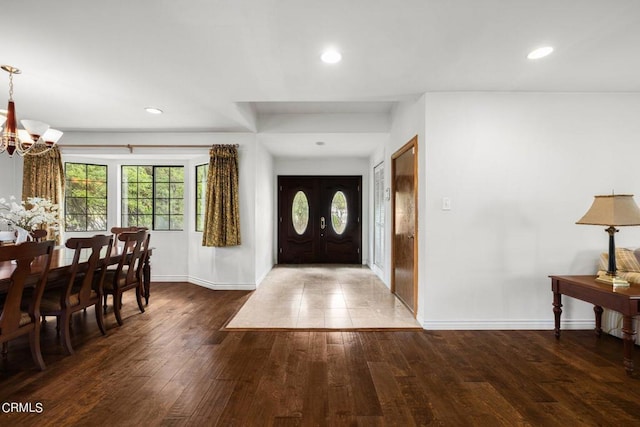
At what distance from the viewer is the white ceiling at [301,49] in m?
1.88

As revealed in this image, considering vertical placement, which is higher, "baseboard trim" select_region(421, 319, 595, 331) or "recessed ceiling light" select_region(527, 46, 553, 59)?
"recessed ceiling light" select_region(527, 46, 553, 59)

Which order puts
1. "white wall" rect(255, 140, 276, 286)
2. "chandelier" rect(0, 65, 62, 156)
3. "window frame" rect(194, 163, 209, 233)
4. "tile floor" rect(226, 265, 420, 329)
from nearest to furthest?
1. "chandelier" rect(0, 65, 62, 156)
2. "tile floor" rect(226, 265, 420, 329)
3. "white wall" rect(255, 140, 276, 286)
4. "window frame" rect(194, 163, 209, 233)

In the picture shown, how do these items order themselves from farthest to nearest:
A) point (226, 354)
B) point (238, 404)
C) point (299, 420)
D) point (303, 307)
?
point (303, 307) < point (226, 354) < point (238, 404) < point (299, 420)

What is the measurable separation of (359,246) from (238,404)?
5176 mm

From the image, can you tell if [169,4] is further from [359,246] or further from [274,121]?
[359,246]

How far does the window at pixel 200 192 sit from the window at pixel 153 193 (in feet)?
1.24

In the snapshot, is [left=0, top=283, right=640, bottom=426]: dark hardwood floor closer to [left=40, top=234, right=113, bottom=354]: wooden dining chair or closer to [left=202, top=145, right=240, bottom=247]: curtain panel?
[left=40, top=234, right=113, bottom=354]: wooden dining chair

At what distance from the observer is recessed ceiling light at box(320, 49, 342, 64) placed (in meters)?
2.38

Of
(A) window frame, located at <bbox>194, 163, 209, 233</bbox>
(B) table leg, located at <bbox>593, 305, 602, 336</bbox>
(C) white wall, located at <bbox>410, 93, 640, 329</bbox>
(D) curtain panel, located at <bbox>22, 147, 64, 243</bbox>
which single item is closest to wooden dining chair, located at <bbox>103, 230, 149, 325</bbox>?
(A) window frame, located at <bbox>194, 163, 209, 233</bbox>

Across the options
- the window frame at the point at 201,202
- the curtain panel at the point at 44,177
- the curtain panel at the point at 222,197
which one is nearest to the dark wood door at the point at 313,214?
the window frame at the point at 201,202

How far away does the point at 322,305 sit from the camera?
384cm

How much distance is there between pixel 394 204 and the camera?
14.4ft

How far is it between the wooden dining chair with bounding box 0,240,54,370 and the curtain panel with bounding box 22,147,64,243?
2675 millimetres

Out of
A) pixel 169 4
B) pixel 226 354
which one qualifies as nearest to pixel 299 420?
pixel 226 354
